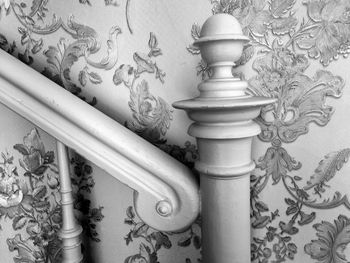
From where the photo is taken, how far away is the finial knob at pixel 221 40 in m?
0.37

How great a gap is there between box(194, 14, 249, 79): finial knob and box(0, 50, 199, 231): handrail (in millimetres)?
163

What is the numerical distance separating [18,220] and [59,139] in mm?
235

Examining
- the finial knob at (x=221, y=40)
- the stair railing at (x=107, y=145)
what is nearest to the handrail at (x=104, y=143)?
the stair railing at (x=107, y=145)

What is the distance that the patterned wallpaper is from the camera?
1.48ft

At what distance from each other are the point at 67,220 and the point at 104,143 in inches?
5.7

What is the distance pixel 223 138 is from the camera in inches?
15.0

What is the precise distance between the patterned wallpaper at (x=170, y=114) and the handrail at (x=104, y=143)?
0.08 metres

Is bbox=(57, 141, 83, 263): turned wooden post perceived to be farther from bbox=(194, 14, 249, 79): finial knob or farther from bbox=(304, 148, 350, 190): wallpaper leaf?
bbox=(304, 148, 350, 190): wallpaper leaf

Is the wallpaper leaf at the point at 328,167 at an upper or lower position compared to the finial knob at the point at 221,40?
lower

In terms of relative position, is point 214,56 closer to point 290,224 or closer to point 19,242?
point 290,224

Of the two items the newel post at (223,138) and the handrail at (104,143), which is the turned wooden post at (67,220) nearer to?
the handrail at (104,143)

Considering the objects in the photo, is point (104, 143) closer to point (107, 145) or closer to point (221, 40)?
point (107, 145)

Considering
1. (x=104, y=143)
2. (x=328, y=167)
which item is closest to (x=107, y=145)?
(x=104, y=143)

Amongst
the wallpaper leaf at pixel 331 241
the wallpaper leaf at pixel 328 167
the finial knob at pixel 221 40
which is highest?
the finial knob at pixel 221 40
